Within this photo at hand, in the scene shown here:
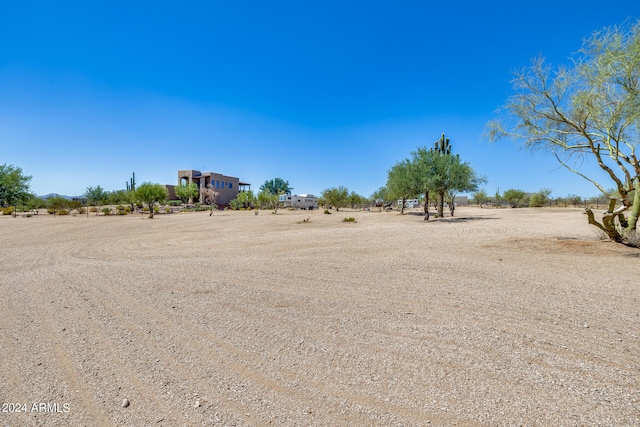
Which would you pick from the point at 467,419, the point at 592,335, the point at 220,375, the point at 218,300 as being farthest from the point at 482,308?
the point at 218,300

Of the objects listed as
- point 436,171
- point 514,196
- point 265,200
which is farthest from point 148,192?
point 514,196

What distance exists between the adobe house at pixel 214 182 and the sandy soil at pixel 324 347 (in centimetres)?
6655

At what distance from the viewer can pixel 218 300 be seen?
5.72 metres

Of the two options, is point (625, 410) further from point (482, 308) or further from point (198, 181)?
point (198, 181)

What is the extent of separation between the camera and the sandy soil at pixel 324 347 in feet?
8.57

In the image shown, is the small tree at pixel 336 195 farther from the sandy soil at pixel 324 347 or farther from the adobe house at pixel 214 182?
the sandy soil at pixel 324 347

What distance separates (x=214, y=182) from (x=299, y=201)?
2018cm

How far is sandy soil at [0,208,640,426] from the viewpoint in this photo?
2613 millimetres

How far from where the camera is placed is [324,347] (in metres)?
3.76

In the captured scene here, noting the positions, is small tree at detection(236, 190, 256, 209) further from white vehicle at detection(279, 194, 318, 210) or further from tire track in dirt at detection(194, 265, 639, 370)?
tire track in dirt at detection(194, 265, 639, 370)

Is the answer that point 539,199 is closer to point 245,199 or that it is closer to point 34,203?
point 245,199

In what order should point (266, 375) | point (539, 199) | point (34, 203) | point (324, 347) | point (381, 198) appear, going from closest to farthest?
point (266, 375) < point (324, 347) < point (34, 203) < point (539, 199) < point (381, 198)

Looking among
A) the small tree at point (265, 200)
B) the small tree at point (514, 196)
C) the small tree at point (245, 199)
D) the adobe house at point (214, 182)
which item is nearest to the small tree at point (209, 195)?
the adobe house at point (214, 182)

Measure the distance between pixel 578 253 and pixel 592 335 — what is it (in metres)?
7.55
